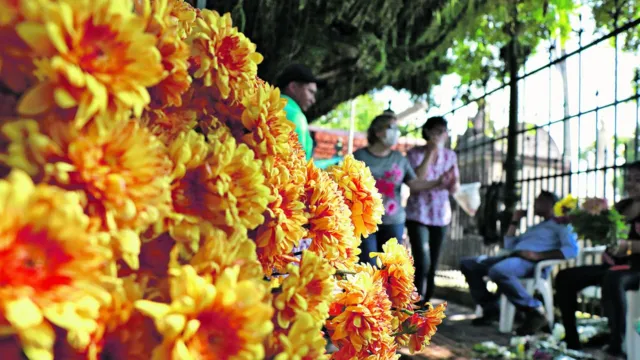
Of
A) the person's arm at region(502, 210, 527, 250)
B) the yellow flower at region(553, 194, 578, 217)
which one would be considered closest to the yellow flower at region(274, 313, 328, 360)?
the yellow flower at region(553, 194, 578, 217)

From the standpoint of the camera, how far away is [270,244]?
2.24ft

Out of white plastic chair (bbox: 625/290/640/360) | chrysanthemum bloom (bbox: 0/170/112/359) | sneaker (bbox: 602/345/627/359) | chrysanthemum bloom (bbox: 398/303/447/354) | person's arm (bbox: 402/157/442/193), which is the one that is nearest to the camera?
chrysanthemum bloom (bbox: 0/170/112/359)

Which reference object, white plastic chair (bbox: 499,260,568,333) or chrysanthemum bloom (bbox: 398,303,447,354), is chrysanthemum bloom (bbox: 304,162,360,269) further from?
white plastic chair (bbox: 499,260,568,333)

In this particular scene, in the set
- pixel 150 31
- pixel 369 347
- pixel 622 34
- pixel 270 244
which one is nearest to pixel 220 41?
pixel 150 31

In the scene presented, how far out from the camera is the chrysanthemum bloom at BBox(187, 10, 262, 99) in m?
0.64

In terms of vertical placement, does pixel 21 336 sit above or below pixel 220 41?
below

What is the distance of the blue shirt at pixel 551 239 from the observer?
5020 mm

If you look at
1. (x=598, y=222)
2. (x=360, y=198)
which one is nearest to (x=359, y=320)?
(x=360, y=198)

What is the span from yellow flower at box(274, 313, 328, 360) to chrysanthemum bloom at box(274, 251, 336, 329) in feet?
0.05

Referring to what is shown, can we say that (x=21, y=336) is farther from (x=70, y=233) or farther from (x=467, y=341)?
(x=467, y=341)

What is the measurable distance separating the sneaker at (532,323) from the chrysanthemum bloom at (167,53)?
16.2ft

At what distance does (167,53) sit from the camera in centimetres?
56

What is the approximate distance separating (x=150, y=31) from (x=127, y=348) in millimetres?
288

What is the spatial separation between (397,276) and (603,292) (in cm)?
381
